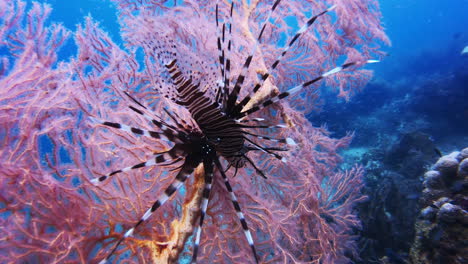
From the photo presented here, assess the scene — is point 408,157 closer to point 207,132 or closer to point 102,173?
point 207,132

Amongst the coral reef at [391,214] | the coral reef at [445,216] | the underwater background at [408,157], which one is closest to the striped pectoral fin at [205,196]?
the underwater background at [408,157]

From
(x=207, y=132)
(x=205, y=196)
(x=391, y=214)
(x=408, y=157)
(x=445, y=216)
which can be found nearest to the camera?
(x=205, y=196)

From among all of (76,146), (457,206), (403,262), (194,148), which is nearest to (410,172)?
(403,262)

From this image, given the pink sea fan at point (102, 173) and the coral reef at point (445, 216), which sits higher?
the pink sea fan at point (102, 173)

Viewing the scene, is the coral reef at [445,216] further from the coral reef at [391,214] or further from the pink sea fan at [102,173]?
the pink sea fan at [102,173]

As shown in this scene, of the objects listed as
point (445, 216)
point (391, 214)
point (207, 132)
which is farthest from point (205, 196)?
point (391, 214)

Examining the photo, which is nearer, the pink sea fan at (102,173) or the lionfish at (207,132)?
the lionfish at (207,132)

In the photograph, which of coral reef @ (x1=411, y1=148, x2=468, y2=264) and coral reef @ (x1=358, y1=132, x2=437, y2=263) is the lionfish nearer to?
coral reef @ (x1=411, y1=148, x2=468, y2=264)

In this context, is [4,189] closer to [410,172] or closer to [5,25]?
[5,25]

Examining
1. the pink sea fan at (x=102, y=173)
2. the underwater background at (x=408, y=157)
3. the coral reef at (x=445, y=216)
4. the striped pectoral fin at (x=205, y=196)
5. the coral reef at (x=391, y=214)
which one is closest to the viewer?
the striped pectoral fin at (x=205, y=196)

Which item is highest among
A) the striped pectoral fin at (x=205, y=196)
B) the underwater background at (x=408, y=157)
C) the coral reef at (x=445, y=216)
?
the striped pectoral fin at (x=205, y=196)
